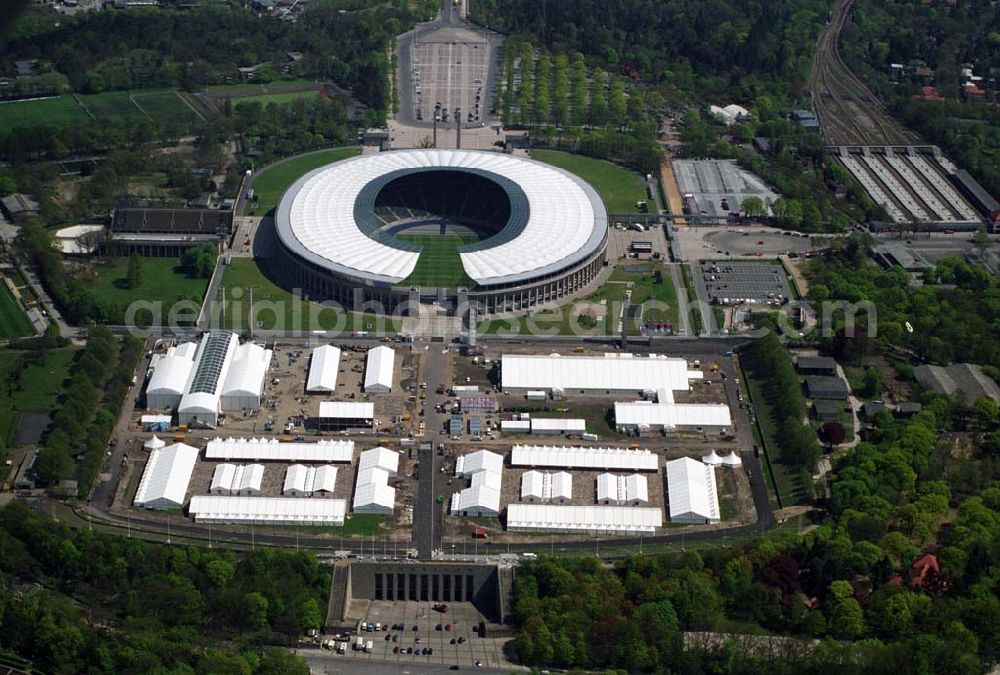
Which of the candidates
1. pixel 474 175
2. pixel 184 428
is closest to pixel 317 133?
pixel 474 175

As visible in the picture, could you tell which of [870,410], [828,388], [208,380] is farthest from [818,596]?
[208,380]

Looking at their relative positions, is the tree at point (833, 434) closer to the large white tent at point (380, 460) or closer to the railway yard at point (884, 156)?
the large white tent at point (380, 460)

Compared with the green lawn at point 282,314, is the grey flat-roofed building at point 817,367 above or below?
below

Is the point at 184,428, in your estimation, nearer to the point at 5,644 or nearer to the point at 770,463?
the point at 5,644

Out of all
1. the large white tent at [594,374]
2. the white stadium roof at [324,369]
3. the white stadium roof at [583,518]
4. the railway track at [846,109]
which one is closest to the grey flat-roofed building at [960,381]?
the large white tent at [594,374]

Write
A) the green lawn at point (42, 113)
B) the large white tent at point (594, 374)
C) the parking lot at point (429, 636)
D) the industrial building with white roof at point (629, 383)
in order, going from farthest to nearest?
the green lawn at point (42, 113) → the large white tent at point (594, 374) → the industrial building with white roof at point (629, 383) → the parking lot at point (429, 636)

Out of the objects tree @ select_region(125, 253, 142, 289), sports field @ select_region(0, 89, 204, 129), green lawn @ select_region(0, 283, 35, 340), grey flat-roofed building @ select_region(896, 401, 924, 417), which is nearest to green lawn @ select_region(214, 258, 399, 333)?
tree @ select_region(125, 253, 142, 289)

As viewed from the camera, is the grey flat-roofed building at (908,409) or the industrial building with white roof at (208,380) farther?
the grey flat-roofed building at (908,409)
